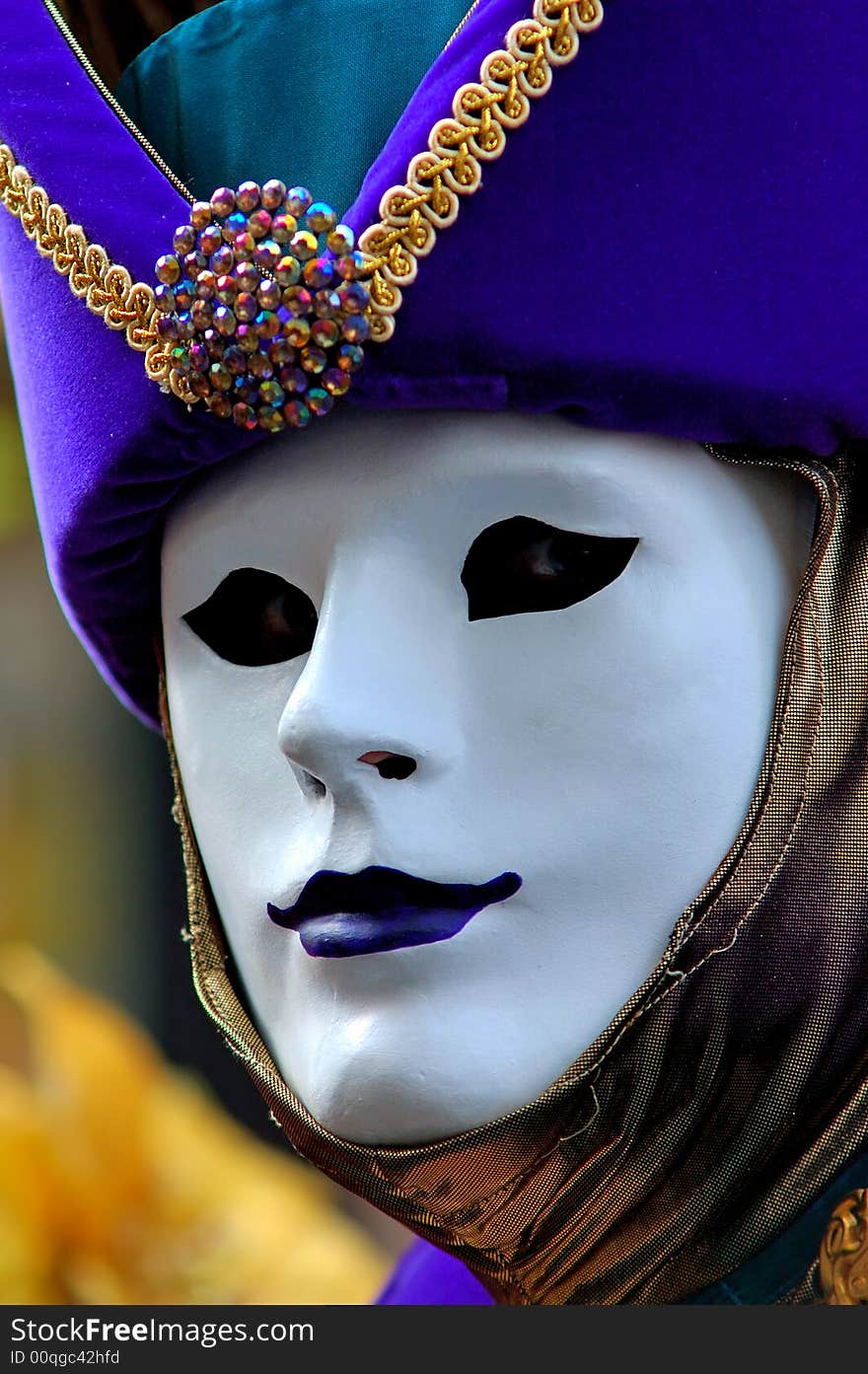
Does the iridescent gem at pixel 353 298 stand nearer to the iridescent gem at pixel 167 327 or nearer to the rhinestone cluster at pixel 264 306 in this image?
the rhinestone cluster at pixel 264 306

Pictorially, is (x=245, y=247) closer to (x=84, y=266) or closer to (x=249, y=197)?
(x=249, y=197)

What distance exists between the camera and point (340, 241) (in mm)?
1199

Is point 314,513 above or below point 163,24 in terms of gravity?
below

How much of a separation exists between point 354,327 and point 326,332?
0.02 metres

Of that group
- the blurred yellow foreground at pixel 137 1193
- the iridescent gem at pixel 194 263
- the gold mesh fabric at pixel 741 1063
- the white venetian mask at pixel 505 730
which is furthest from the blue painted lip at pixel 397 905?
the blurred yellow foreground at pixel 137 1193

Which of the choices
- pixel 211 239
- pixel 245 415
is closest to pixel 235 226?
pixel 211 239

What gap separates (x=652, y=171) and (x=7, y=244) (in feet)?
1.60

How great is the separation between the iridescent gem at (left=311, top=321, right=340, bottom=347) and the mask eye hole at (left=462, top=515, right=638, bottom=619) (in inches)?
6.1

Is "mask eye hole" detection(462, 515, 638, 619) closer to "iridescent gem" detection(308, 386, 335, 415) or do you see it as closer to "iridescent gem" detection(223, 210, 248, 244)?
"iridescent gem" detection(308, 386, 335, 415)

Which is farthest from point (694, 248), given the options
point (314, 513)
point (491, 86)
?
point (314, 513)

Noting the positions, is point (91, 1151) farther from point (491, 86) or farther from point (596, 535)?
point (491, 86)

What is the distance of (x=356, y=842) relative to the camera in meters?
1.23

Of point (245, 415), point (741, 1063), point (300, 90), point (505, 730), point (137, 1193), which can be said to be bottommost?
point (137, 1193)

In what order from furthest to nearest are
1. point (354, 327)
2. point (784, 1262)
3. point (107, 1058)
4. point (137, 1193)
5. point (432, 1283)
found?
point (107, 1058) < point (137, 1193) < point (432, 1283) < point (784, 1262) < point (354, 327)
